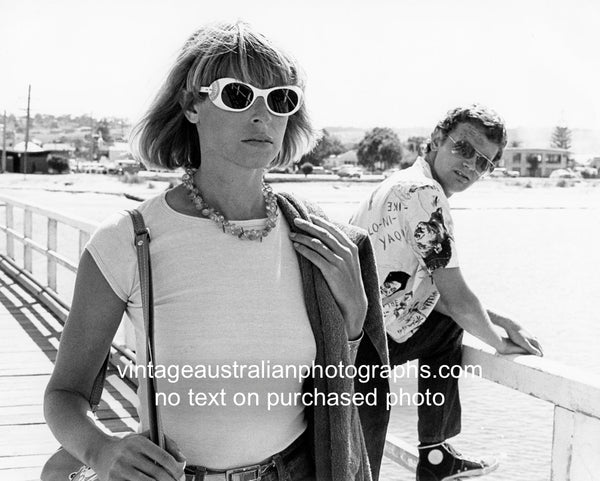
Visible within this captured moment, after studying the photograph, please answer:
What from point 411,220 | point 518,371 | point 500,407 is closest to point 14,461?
point 411,220

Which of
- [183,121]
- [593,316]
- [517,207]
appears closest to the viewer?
[183,121]

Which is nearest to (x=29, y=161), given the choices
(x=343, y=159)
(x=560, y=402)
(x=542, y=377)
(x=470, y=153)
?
(x=343, y=159)

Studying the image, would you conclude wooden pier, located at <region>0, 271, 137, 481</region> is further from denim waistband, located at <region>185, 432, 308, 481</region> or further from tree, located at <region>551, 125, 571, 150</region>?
tree, located at <region>551, 125, 571, 150</region>

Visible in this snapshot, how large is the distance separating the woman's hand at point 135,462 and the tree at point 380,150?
327ft

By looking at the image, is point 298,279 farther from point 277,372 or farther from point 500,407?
point 500,407

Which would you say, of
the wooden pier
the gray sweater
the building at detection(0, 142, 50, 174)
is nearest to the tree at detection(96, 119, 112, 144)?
the building at detection(0, 142, 50, 174)

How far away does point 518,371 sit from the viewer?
194 cm

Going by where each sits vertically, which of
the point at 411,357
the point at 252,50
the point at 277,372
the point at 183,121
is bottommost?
the point at 411,357

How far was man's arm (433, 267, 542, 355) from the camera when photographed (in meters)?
2.12

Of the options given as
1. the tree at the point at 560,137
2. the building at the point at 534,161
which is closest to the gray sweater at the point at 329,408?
the building at the point at 534,161

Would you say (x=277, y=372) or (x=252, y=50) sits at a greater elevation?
(x=252, y=50)

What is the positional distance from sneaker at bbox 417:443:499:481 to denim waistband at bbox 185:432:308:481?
1004mm

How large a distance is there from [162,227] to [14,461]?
2253mm

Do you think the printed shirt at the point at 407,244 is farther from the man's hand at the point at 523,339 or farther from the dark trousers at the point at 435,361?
the man's hand at the point at 523,339
